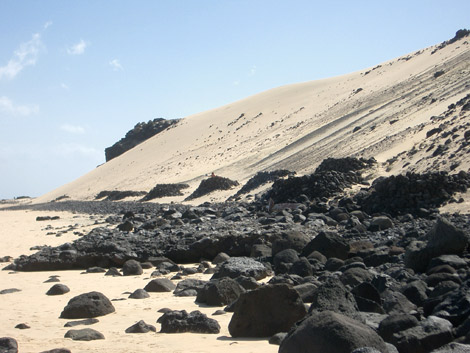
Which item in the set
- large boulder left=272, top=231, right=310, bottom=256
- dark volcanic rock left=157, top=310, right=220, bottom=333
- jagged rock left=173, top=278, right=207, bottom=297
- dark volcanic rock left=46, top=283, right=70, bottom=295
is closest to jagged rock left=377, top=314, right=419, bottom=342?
dark volcanic rock left=157, top=310, right=220, bottom=333

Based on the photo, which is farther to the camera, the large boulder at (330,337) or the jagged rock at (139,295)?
the jagged rock at (139,295)

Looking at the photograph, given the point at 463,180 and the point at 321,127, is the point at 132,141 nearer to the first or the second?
the point at 321,127

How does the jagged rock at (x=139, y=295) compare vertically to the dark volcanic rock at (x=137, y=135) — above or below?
below

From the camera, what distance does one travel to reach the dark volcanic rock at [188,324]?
5762mm

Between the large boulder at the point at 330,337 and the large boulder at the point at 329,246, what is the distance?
5177mm

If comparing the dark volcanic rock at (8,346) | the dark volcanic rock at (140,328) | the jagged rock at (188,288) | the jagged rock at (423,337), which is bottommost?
the jagged rock at (423,337)

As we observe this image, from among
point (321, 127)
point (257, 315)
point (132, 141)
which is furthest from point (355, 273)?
point (132, 141)

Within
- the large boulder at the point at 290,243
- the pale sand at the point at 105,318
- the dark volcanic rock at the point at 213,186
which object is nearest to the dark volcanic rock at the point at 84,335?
the pale sand at the point at 105,318

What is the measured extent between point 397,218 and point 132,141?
205ft

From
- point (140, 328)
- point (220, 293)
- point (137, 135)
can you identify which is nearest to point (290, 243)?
point (220, 293)

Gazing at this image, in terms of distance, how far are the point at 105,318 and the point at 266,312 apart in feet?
6.62

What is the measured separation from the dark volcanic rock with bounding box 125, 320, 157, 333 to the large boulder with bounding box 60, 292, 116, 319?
0.96 meters

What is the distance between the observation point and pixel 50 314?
7004 millimetres

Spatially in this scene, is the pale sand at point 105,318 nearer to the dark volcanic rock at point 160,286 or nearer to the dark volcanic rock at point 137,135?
the dark volcanic rock at point 160,286
